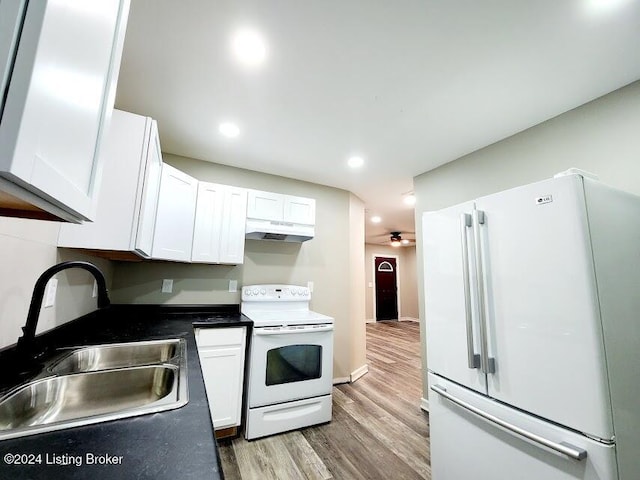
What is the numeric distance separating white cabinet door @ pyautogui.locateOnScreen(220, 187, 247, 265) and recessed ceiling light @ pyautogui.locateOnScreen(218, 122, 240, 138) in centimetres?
49

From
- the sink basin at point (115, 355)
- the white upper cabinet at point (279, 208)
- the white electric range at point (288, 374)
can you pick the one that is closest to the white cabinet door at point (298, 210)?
the white upper cabinet at point (279, 208)

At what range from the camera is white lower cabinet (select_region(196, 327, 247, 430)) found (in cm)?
197

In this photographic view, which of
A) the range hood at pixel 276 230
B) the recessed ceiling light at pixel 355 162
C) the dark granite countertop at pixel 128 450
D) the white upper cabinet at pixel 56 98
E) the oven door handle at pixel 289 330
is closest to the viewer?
the white upper cabinet at pixel 56 98

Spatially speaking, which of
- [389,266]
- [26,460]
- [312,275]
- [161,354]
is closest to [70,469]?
[26,460]

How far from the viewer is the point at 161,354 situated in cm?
139

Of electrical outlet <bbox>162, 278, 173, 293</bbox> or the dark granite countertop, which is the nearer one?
the dark granite countertop

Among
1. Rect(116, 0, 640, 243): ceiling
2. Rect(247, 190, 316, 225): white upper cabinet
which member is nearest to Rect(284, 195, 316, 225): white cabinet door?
Rect(247, 190, 316, 225): white upper cabinet

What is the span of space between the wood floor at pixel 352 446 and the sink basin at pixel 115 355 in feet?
3.20

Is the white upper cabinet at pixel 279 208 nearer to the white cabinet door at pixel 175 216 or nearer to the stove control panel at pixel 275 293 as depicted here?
the white cabinet door at pixel 175 216

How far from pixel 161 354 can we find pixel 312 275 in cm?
193

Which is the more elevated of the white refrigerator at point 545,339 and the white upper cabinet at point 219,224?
the white upper cabinet at point 219,224

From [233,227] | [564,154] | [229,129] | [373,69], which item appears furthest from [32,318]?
[564,154]

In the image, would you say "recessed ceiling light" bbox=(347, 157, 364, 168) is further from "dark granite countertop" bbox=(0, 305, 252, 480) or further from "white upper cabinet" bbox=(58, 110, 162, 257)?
"dark granite countertop" bbox=(0, 305, 252, 480)

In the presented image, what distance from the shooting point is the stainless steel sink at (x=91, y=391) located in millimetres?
724
